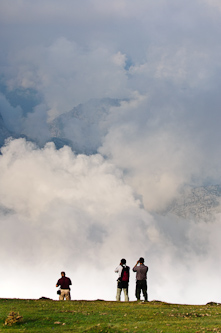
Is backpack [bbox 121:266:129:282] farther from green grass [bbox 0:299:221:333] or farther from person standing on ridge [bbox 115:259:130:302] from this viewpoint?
green grass [bbox 0:299:221:333]

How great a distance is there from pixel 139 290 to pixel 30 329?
2023 centimetres

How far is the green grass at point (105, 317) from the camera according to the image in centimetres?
3244

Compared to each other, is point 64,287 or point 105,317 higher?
point 64,287

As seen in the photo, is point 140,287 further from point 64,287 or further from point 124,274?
point 64,287

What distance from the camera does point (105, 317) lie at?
36.8 m

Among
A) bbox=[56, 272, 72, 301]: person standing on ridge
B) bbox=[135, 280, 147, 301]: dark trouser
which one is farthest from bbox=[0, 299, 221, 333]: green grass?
bbox=[135, 280, 147, 301]: dark trouser

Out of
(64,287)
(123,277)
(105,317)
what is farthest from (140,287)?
(105,317)

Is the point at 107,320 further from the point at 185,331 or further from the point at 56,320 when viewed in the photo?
Result: the point at 185,331

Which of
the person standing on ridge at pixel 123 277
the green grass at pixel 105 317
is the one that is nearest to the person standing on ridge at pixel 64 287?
the green grass at pixel 105 317

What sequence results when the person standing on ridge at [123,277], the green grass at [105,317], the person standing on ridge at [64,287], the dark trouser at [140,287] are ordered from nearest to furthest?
the green grass at [105,317] < the person standing on ridge at [64,287] < the dark trouser at [140,287] < the person standing on ridge at [123,277]

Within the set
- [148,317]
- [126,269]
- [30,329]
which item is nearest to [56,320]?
[30,329]

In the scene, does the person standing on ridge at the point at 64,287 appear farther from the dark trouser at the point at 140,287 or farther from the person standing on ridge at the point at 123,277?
the dark trouser at the point at 140,287

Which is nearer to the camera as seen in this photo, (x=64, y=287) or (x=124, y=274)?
(x=64, y=287)

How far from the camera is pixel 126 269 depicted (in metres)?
50.4
